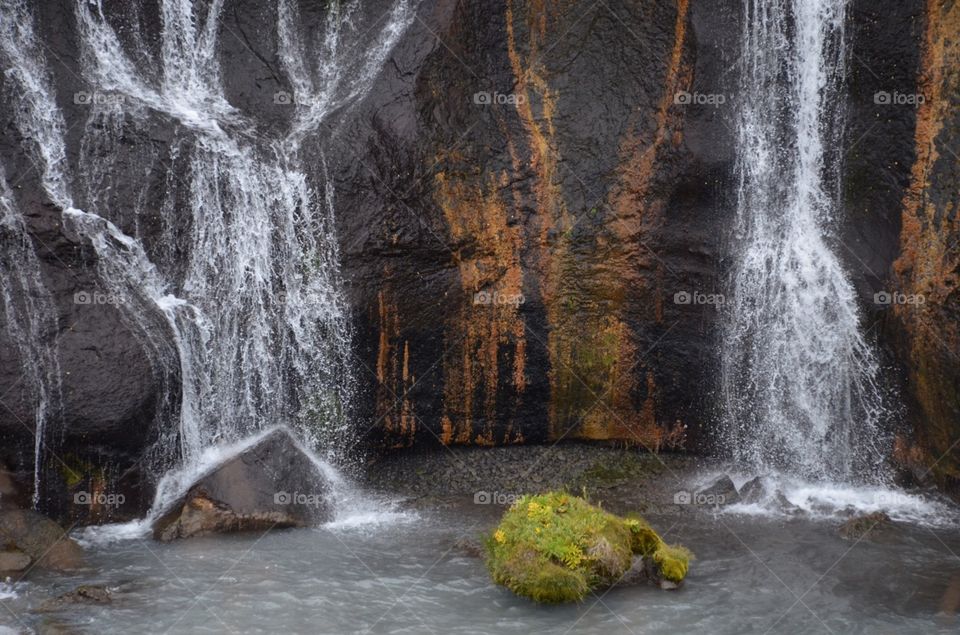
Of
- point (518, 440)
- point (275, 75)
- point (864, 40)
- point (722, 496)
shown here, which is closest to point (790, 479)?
Answer: point (722, 496)

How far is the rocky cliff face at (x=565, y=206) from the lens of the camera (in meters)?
12.5

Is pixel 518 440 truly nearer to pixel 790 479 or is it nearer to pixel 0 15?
pixel 790 479

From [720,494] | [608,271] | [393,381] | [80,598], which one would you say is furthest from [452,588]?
[608,271]

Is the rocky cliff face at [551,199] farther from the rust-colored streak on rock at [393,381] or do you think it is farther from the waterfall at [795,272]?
the waterfall at [795,272]

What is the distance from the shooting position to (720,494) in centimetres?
1230

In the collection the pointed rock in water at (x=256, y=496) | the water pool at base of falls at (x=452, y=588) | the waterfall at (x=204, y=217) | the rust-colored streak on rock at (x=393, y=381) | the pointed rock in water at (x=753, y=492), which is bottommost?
the water pool at base of falls at (x=452, y=588)

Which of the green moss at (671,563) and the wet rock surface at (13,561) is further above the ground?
the wet rock surface at (13,561)

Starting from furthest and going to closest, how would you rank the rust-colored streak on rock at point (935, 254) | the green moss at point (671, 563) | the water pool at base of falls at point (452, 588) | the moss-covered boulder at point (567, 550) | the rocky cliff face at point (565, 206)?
the rocky cliff face at point (565, 206) < the rust-colored streak on rock at point (935, 254) < the green moss at point (671, 563) < the moss-covered boulder at point (567, 550) < the water pool at base of falls at point (452, 588)

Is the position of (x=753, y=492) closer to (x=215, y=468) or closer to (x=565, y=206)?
(x=565, y=206)

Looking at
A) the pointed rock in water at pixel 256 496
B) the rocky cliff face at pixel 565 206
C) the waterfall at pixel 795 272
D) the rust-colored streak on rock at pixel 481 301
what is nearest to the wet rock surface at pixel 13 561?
the pointed rock in water at pixel 256 496

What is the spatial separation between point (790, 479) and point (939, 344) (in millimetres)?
2518

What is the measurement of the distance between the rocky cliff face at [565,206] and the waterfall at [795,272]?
10.1 inches

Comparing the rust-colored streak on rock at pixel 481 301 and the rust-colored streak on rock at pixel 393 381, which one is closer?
the rust-colored streak on rock at pixel 393 381

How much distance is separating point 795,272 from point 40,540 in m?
9.65
